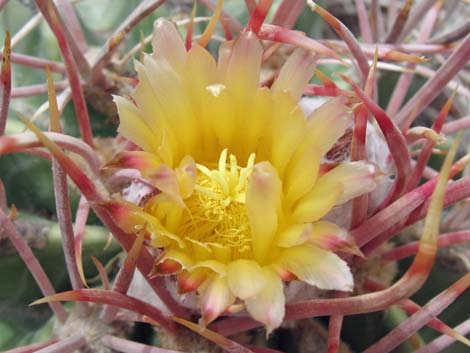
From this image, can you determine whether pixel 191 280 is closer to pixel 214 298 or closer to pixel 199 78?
pixel 214 298


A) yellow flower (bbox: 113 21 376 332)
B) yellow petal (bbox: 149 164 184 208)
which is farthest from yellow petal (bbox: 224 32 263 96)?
yellow petal (bbox: 149 164 184 208)

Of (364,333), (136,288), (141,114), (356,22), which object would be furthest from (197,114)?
(356,22)

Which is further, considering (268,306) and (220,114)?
(220,114)

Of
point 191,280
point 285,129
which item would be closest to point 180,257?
point 191,280

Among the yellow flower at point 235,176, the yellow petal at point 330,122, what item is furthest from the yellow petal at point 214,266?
the yellow petal at point 330,122

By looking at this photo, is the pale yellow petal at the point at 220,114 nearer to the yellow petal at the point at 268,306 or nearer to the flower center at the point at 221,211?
the flower center at the point at 221,211

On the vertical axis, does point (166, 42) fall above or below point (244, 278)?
above

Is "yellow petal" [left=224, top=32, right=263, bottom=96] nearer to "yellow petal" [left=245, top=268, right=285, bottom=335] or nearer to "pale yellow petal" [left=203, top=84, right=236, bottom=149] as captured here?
"pale yellow petal" [left=203, top=84, right=236, bottom=149]

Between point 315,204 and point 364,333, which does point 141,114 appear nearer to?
point 315,204
